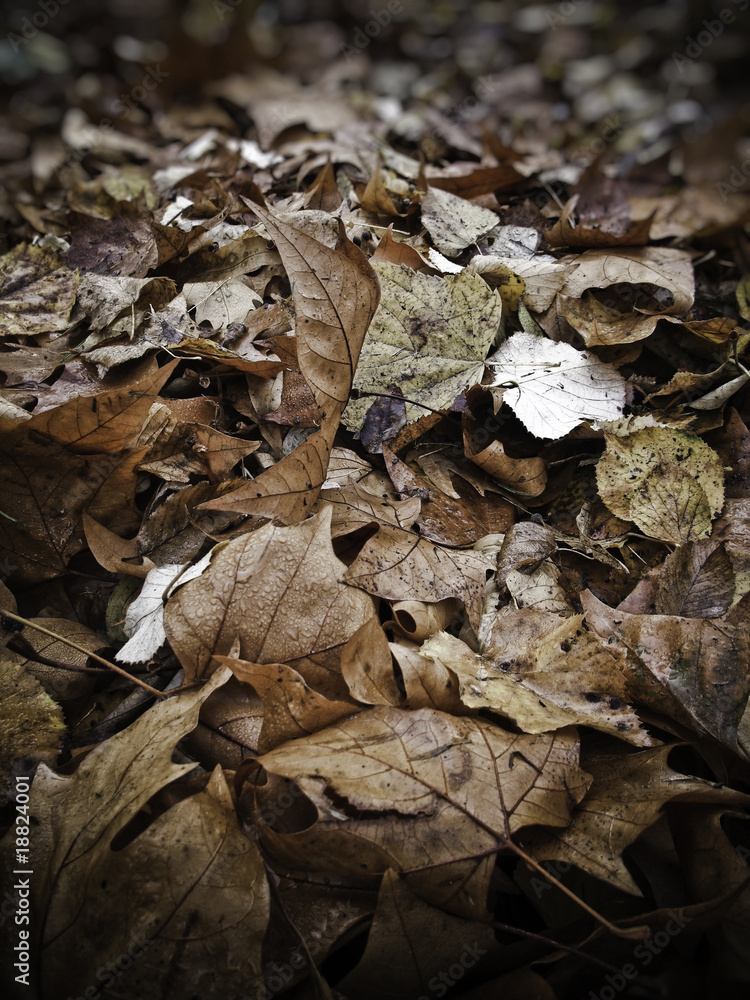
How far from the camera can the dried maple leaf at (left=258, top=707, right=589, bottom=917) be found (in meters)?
0.86

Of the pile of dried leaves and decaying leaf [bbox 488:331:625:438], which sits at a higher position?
decaying leaf [bbox 488:331:625:438]

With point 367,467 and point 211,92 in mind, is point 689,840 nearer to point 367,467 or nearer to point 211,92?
point 367,467

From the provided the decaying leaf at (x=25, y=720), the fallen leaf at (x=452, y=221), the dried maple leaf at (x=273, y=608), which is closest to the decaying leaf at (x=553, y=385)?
the fallen leaf at (x=452, y=221)

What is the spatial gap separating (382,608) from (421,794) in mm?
392

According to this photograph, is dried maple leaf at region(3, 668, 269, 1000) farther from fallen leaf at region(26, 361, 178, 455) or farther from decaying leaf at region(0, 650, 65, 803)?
fallen leaf at region(26, 361, 178, 455)

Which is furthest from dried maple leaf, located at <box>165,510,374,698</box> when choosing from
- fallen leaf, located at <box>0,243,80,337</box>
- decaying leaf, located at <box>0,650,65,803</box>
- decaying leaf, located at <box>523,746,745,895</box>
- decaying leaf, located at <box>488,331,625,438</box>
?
fallen leaf, located at <box>0,243,80,337</box>

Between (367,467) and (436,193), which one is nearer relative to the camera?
(367,467)

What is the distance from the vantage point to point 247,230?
5.95 feet

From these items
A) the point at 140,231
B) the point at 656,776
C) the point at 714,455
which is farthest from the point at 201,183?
the point at 656,776

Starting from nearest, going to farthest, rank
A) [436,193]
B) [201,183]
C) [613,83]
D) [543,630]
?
[543,630]
[436,193]
[201,183]
[613,83]

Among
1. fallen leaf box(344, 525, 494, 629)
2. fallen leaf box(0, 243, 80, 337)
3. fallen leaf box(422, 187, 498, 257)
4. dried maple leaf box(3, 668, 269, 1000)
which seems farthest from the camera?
fallen leaf box(422, 187, 498, 257)

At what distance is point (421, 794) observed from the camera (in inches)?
34.9

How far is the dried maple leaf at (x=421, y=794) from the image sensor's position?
2.81 ft

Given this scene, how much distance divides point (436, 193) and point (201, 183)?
1.17m
